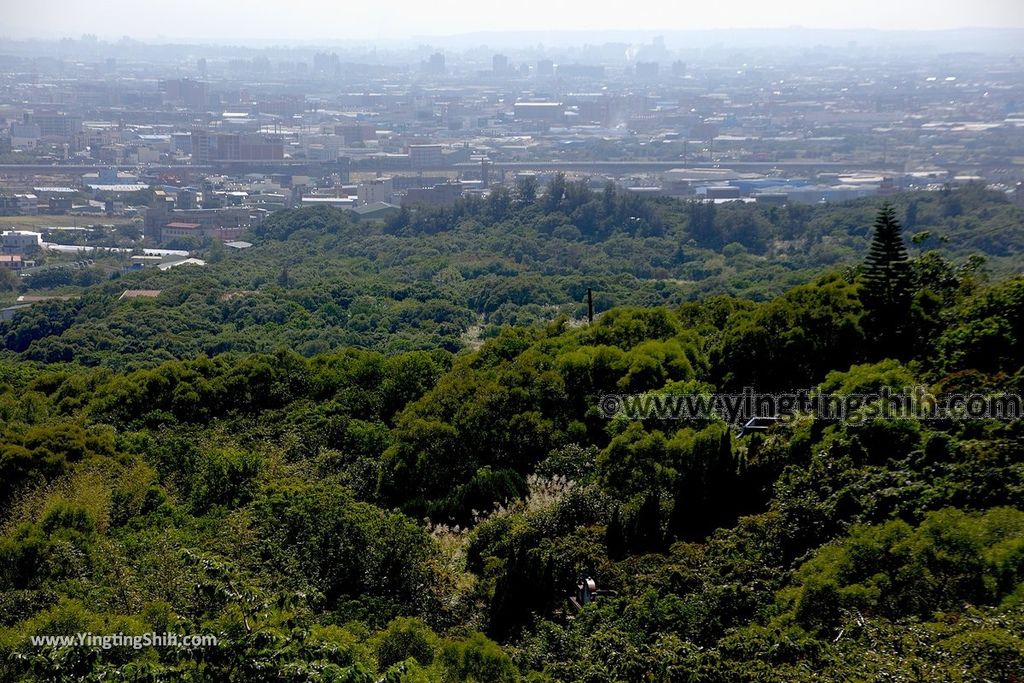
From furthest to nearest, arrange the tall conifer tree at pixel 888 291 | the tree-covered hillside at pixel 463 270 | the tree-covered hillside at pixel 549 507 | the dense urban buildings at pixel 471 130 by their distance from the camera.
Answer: the dense urban buildings at pixel 471 130
the tree-covered hillside at pixel 463 270
the tall conifer tree at pixel 888 291
the tree-covered hillside at pixel 549 507

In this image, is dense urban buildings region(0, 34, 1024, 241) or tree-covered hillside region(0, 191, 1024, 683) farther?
dense urban buildings region(0, 34, 1024, 241)

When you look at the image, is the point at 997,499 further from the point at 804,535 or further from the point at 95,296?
the point at 95,296

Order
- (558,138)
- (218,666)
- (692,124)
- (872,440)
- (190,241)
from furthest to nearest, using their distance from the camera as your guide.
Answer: (692,124), (558,138), (190,241), (872,440), (218,666)

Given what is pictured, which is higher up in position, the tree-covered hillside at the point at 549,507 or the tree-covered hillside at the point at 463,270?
the tree-covered hillside at the point at 549,507

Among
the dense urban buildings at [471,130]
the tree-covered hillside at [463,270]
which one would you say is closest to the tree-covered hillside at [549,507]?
the tree-covered hillside at [463,270]

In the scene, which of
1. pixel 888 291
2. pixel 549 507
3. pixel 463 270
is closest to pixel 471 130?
pixel 463 270

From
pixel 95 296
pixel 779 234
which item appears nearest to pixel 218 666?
pixel 95 296

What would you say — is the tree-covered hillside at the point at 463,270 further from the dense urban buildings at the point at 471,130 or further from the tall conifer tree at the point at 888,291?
the tall conifer tree at the point at 888,291

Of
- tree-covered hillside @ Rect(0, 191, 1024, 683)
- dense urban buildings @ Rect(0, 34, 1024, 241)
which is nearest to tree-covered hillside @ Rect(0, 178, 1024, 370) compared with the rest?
dense urban buildings @ Rect(0, 34, 1024, 241)

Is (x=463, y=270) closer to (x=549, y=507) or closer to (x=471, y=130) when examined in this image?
(x=549, y=507)

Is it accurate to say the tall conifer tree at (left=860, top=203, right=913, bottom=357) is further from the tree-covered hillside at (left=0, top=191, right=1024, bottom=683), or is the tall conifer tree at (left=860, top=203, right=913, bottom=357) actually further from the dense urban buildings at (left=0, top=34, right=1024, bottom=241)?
the dense urban buildings at (left=0, top=34, right=1024, bottom=241)

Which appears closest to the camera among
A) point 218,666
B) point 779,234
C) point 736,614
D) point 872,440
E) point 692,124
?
point 218,666
